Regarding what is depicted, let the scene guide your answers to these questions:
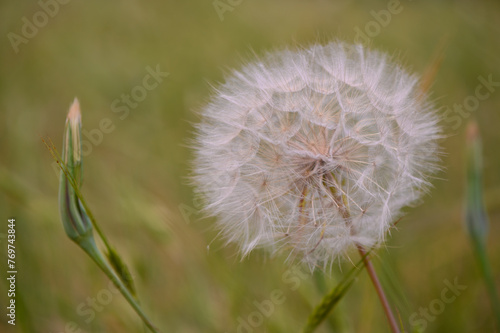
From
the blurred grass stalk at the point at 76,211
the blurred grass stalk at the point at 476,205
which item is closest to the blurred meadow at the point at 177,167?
the blurred grass stalk at the point at 476,205

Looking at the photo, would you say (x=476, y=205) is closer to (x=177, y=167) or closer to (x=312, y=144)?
(x=312, y=144)

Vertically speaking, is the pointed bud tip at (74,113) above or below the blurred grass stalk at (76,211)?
above

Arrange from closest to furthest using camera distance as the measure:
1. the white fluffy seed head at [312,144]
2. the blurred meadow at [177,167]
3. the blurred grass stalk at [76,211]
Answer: the blurred grass stalk at [76,211] < the white fluffy seed head at [312,144] < the blurred meadow at [177,167]

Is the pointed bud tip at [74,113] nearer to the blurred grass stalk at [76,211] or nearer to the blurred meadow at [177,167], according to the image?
the blurred grass stalk at [76,211]

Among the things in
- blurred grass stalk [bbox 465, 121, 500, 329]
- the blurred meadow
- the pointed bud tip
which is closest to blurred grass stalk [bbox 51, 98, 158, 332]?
the pointed bud tip

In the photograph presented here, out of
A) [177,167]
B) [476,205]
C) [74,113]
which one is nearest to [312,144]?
[476,205]

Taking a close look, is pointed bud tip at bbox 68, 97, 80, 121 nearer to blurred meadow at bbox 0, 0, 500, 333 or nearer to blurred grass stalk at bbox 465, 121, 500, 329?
blurred meadow at bbox 0, 0, 500, 333

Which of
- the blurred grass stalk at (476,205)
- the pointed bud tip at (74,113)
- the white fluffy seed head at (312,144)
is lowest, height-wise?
the blurred grass stalk at (476,205)
